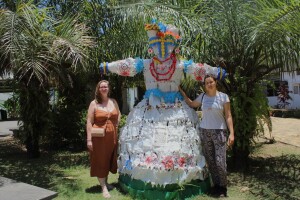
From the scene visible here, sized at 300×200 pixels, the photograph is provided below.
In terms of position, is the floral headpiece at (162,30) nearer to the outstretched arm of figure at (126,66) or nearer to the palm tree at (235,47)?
the outstretched arm of figure at (126,66)

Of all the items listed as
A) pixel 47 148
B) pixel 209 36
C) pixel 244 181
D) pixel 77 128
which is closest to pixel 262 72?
pixel 209 36

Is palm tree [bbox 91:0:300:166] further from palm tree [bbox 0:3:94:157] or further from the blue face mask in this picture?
palm tree [bbox 0:3:94:157]

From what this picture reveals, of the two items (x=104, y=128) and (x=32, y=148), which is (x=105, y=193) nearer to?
(x=104, y=128)

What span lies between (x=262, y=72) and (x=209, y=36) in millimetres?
1053

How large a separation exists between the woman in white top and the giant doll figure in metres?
0.13

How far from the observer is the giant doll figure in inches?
162

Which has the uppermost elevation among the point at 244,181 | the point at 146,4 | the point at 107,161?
the point at 146,4

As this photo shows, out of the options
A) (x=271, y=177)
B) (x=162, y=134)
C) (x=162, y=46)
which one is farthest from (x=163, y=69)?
(x=271, y=177)

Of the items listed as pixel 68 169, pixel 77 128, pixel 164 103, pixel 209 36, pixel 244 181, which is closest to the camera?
pixel 164 103

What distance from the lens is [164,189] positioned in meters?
4.10

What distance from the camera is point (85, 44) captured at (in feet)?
18.5

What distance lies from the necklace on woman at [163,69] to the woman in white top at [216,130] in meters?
0.50

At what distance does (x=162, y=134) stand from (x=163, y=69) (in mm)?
896

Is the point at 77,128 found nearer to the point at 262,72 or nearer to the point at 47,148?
the point at 47,148
